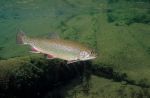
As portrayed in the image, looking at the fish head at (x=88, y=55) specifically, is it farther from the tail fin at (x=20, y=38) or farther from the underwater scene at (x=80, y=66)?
the tail fin at (x=20, y=38)

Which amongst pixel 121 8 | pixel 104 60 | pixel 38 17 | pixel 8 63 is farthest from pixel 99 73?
pixel 38 17

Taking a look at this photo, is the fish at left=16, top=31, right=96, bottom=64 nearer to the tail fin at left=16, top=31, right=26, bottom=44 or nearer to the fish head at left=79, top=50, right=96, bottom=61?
the fish head at left=79, top=50, right=96, bottom=61

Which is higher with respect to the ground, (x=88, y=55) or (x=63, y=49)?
(x=63, y=49)

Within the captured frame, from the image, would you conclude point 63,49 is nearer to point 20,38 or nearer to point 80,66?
point 20,38

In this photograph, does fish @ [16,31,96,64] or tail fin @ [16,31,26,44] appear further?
tail fin @ [16,31,26,44]

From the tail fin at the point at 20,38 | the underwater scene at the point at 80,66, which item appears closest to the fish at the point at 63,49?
the underwater scene at the point at 80,66

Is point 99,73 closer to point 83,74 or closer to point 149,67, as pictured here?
point 83,74

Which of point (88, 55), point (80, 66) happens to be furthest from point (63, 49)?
point (80, 66)

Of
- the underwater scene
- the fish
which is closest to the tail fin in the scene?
the underwater scene
